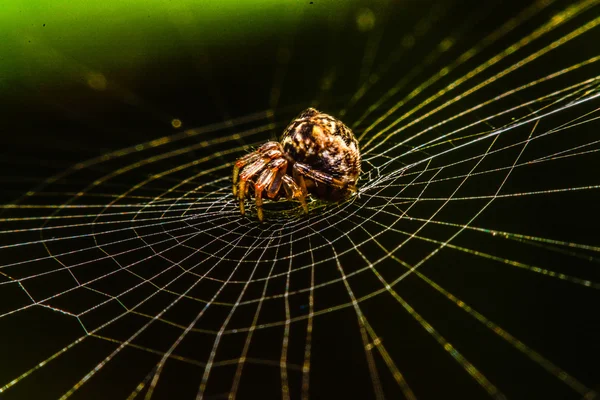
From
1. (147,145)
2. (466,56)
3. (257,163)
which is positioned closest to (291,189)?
(257,163)

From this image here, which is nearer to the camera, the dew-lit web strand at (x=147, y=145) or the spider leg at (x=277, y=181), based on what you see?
the spider leg at (x=277, y=181)

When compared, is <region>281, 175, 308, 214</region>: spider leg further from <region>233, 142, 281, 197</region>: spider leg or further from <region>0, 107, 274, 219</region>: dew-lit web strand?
<region>0, 107, 274, 219</region>: dew-lit web strand

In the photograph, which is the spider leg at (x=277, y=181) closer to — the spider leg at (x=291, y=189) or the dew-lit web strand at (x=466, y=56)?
the spider leg at (x=291, y=189)

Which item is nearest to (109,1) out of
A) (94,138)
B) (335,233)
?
(94,138)

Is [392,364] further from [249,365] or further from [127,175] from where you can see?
[127,175]

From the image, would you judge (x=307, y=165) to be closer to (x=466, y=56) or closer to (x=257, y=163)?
(x=257, y=163)

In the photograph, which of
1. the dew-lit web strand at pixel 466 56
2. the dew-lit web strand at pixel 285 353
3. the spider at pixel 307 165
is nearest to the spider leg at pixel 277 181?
the spider at pixel 307 165
